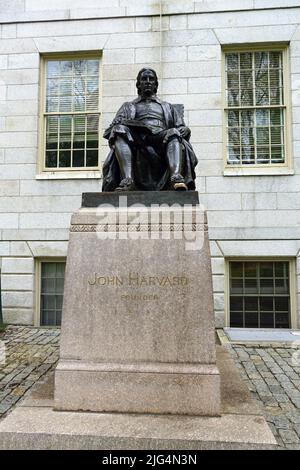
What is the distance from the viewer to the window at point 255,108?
9.59 meters

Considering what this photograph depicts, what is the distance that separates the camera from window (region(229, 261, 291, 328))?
30.1ft

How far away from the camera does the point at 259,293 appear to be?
9273 mm

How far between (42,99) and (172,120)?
6.15 metres

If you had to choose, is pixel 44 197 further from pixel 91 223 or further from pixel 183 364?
pixel 183 364

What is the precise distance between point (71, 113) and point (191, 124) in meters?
2.93

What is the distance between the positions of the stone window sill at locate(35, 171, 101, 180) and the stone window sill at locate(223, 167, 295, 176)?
3.02 meters

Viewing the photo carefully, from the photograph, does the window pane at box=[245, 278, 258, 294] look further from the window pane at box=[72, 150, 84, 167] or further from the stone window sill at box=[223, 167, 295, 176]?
the window pane at box=[72, 150, 84, 167]

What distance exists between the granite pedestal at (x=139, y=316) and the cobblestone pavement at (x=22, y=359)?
1.22 metres

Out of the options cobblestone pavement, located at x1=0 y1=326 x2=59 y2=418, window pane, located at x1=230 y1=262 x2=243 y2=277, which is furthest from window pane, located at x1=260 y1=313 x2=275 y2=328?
cobblestone pavement, located at x1=0 y1=326 x2=59 y2=418

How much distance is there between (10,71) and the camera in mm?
9883

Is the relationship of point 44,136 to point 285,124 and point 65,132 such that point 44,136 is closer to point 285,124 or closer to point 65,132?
point 65,132

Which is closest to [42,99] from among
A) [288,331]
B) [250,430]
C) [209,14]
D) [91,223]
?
[209,14]

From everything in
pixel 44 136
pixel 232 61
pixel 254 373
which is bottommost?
pixel 254 373

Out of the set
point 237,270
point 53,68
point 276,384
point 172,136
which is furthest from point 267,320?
point 53,68
